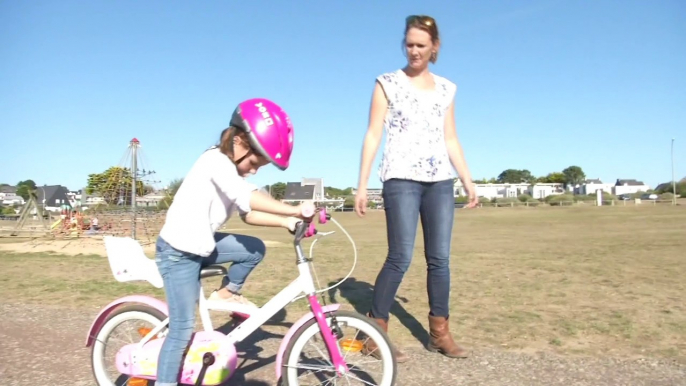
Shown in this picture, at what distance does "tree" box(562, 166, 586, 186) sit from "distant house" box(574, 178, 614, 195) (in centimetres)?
201

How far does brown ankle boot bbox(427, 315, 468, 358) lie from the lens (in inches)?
163

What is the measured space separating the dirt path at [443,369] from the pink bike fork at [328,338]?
0.57 meters

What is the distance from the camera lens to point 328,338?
10.6ft

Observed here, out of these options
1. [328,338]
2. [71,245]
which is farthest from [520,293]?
[71,245]

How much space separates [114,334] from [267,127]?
169cm

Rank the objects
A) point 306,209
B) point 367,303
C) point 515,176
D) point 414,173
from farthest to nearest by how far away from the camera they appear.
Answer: point 515,176 → point 367,303 → point 414,173 → point 306,209

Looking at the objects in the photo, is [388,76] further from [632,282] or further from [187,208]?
[632,282]

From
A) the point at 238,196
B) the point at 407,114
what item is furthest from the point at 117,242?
the point at 407,114

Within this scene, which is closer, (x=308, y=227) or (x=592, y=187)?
(x=308, y=227)

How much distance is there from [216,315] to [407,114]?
1.97 metres

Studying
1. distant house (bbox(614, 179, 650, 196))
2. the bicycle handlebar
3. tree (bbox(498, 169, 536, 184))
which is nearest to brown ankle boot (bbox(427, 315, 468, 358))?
the bicycle handlebar

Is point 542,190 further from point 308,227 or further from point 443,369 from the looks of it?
point 308,227

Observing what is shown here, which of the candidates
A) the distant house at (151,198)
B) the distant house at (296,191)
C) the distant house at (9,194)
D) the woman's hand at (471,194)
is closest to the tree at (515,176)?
the distant house at (296,191)

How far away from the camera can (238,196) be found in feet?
10.3
